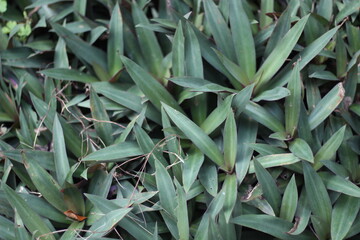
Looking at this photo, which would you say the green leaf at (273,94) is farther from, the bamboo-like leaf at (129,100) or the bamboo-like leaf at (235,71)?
the bamboo-like leaf at (129,100)

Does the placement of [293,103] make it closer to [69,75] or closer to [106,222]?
[106,222]

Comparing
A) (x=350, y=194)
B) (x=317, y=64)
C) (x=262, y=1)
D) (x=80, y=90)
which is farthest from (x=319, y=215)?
(x=80, y=90)

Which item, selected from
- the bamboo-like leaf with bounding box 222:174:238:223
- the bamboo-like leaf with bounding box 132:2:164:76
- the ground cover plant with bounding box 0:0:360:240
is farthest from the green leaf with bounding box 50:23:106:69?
the bamboo-like leaf with bounding box 222:174:238:223

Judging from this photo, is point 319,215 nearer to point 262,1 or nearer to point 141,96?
point 141,96

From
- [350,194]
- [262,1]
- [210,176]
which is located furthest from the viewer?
[262,1]

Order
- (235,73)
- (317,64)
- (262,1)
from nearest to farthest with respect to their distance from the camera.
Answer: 1. (235,73)
2. (317,64)
3. (262,1)

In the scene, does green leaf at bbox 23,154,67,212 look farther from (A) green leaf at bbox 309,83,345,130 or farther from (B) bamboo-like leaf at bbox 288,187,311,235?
(A) green leaf at bbox 309,83,345,130
